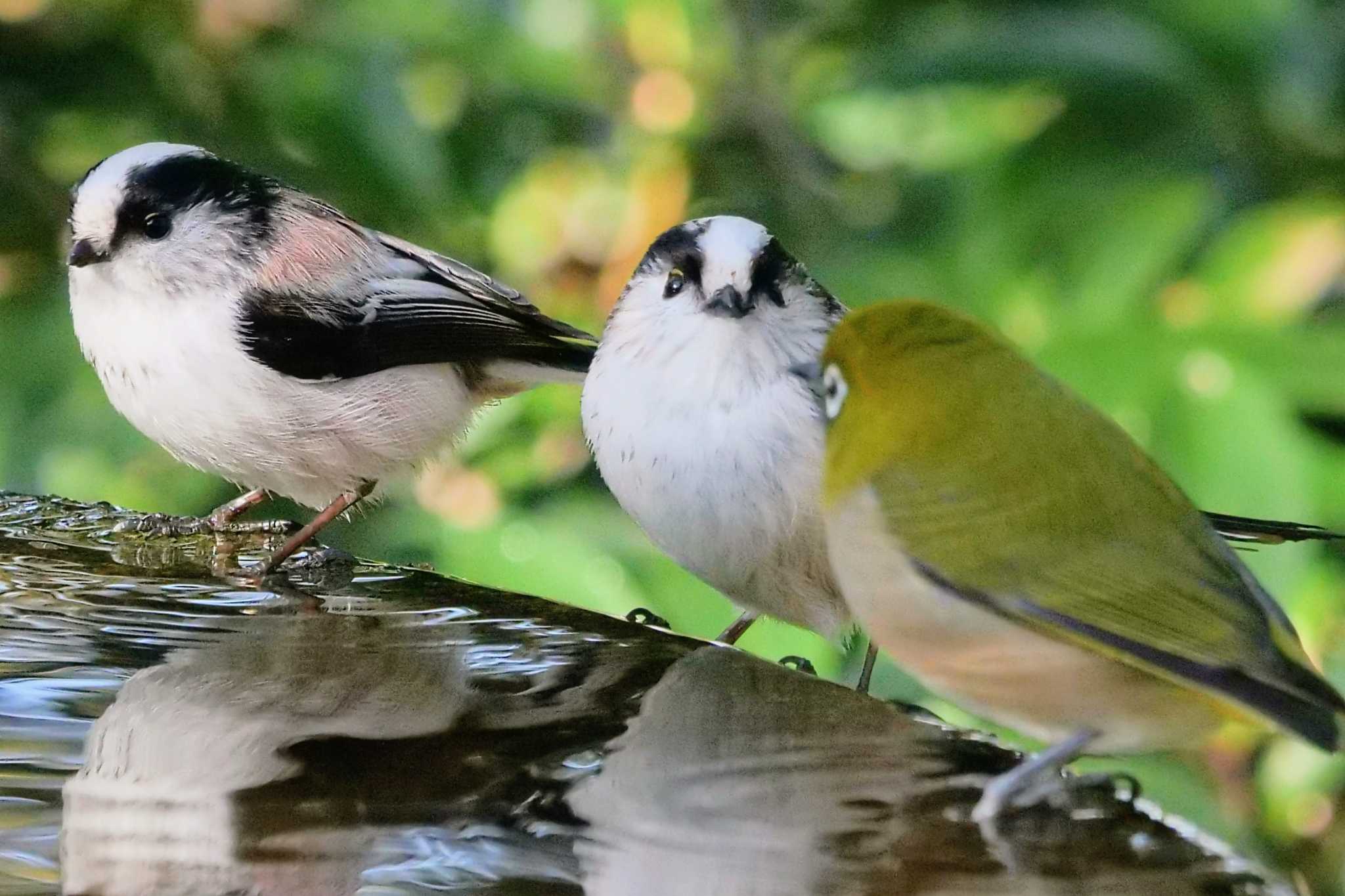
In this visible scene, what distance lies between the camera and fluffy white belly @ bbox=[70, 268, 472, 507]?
2.18m

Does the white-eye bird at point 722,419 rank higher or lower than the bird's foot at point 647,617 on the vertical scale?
higher

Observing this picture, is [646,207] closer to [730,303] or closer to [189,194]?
[189,194]

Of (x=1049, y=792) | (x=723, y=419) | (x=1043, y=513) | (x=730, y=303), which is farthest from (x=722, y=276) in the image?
(x=1049, y=792)

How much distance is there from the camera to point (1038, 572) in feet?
3.89

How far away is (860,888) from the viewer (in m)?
0.99

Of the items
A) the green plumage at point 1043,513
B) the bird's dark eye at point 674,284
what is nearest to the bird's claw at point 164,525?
the bird's dark eye at point 674,284

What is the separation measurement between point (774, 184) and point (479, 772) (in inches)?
93.4

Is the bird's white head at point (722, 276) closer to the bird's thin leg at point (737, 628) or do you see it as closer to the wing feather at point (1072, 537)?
the bird's thin leg at point (737, 628)

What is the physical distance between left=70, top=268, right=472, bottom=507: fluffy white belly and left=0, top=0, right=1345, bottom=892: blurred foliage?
21cm

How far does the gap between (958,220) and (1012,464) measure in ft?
5.49

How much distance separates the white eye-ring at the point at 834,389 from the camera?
53.9 inches

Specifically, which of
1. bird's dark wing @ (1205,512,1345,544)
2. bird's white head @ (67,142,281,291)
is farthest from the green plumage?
bird's white head @ (67,142,281,291)

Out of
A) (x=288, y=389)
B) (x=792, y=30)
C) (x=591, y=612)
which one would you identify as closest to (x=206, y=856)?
(x=591, y=612)

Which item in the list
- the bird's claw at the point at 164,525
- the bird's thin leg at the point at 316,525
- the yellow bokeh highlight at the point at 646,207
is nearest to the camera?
the bird's thin leg at the point at 316,525
